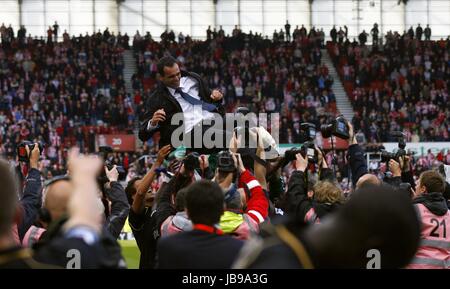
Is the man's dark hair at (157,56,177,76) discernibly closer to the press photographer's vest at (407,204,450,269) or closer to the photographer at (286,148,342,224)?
the photographer at (286,148,342,224)

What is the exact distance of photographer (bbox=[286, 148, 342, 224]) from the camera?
223 inches

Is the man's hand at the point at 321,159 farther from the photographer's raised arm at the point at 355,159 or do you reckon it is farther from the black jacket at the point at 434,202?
the black jacket at the point at 434,202

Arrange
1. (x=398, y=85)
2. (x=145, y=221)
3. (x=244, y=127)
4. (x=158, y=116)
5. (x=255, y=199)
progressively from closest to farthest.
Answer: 1. (x=255, y=199)
2. (x=244, y=127)
3. (x=145, y=221)
4. (x=158, y=116)
5. (x=398, y=85)

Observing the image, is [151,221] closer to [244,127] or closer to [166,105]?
[244,127]

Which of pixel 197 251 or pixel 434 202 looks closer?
pixel 197 251

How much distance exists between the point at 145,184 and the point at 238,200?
3.00 feet

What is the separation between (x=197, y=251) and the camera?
3.66m

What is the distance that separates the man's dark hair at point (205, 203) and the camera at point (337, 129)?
267 cm

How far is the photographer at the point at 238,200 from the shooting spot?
17.3ft

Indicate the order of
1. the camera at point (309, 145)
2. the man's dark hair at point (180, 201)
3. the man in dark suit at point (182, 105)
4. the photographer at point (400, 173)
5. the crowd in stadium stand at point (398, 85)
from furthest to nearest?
1. the crowd in stadium stand at point (398, 85)
2. the man in dark suit at point (182, 105)
3. the photographer at point (400, 173)
4. the camera at point (309, 145)
5. the man's dark hair at point (180, 201)

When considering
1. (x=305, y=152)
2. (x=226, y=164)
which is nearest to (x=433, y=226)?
(x=305, y=152)

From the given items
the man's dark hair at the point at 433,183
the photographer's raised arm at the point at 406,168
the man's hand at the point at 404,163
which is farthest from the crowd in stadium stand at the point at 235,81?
the man's dark hair at the point at 433,183

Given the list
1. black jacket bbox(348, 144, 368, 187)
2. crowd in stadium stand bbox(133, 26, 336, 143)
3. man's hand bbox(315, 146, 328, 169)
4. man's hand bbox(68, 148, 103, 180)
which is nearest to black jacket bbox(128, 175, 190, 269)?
man's hand bbox(315, 146, 328, 169)
